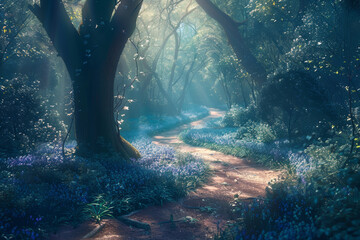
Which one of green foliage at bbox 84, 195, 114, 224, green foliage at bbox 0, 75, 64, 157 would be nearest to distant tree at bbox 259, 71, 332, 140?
green foliage at bbox 84, 195, 114, 224

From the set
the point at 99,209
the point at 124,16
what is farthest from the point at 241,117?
the point at 99,209


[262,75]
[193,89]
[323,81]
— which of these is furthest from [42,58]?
[193,89]

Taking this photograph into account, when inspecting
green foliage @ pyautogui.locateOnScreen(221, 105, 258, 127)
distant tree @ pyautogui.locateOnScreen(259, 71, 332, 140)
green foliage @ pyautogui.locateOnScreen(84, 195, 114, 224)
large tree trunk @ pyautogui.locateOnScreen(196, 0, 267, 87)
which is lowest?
green foliage @ pyautogui.locateOnScreen(84, 195, 114, 224)

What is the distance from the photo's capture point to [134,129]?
23.5 meters

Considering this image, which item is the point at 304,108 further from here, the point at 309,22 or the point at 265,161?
the point at 309,22

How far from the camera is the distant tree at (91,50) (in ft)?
24.5

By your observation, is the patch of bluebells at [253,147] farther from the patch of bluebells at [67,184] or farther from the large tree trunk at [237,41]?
the large tree trunk at [237,41]

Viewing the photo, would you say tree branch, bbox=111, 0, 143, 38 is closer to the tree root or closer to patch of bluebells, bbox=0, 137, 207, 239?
patch of bluebells, bbox=0, 137, 207, 239

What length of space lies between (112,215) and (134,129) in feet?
61.8

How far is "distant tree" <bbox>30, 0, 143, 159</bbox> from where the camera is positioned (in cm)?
746

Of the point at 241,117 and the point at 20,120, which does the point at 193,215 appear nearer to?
the point at 20,120

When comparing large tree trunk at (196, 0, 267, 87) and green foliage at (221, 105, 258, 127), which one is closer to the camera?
large tree trunk at (196, 0, 267, 87)

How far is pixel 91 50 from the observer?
7539 millimetres

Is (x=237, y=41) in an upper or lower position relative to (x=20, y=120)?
upper
